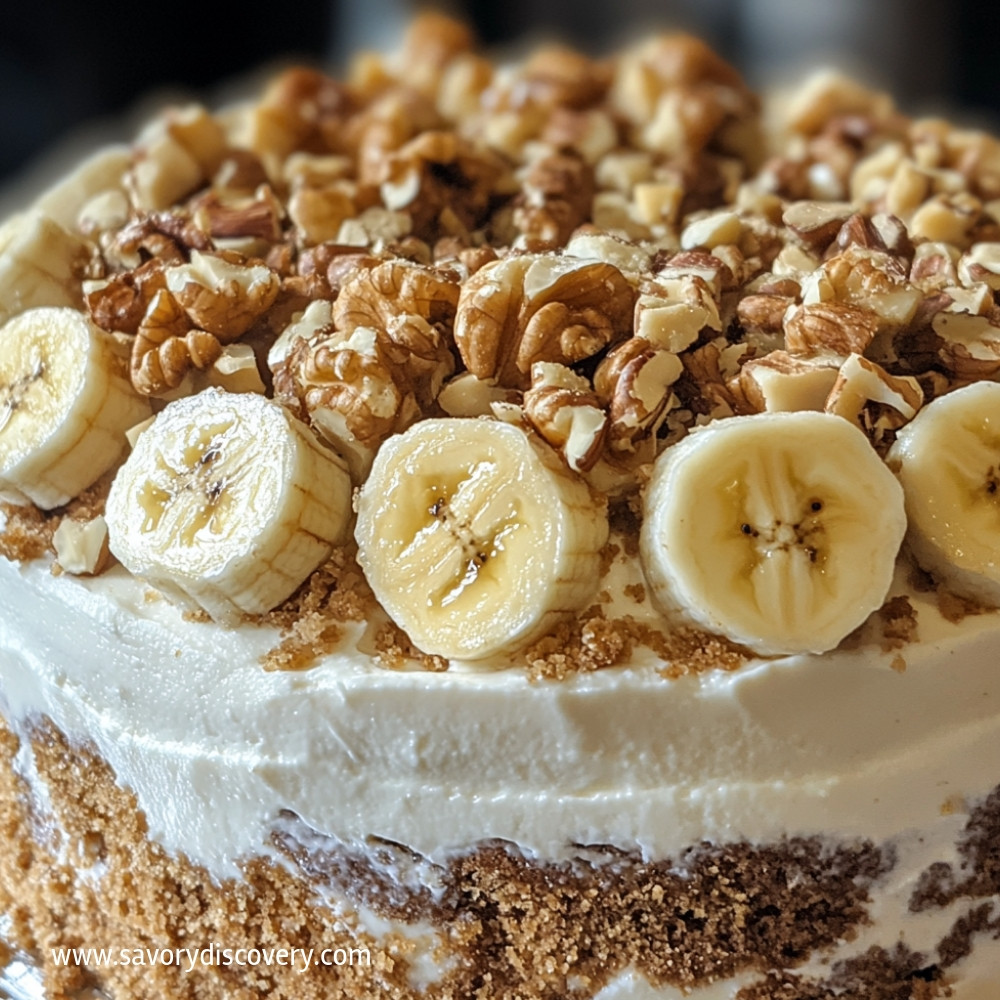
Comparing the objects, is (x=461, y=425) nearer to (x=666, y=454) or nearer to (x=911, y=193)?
(x=666, y=454)

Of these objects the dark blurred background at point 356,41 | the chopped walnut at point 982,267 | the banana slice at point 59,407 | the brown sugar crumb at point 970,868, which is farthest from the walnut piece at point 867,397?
the dark blurred background at point 356,41

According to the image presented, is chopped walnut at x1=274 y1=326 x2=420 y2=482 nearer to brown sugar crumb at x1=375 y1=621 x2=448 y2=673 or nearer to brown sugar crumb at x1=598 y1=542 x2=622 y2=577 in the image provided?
brown sugar crumb at x1=375 y1=621 x2=448 y2=673

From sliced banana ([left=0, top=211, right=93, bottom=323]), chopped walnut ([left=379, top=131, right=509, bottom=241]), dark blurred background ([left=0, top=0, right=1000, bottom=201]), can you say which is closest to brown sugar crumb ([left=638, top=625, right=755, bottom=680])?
chopped walnut ([left=379, top=131, right=509, bottom=241])

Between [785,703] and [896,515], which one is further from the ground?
[896,515]

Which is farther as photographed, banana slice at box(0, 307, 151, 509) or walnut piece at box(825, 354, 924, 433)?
banana slice at box(0, 307, 151, 509)

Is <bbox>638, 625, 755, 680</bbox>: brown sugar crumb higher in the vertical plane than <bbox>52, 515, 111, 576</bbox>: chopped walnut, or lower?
lower

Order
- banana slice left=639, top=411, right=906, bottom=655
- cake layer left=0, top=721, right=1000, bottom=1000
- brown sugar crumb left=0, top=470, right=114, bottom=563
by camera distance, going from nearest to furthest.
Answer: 1. banana slice left=639, top=411, right=906, bottom=655
2. cake layer left=0, top=721, right=1000, bottom=1000
3. brown sugar crumb left=0, top=470, right=114, bottom=563

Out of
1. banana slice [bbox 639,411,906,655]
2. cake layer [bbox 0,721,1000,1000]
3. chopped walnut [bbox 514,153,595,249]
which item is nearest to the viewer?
banana slice [bbox 639,411,906,655]

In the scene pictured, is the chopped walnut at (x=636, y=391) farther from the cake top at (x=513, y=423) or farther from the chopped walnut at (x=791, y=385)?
the chopped walnut at (x=791, y=385)

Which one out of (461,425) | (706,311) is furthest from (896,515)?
(461,425)
